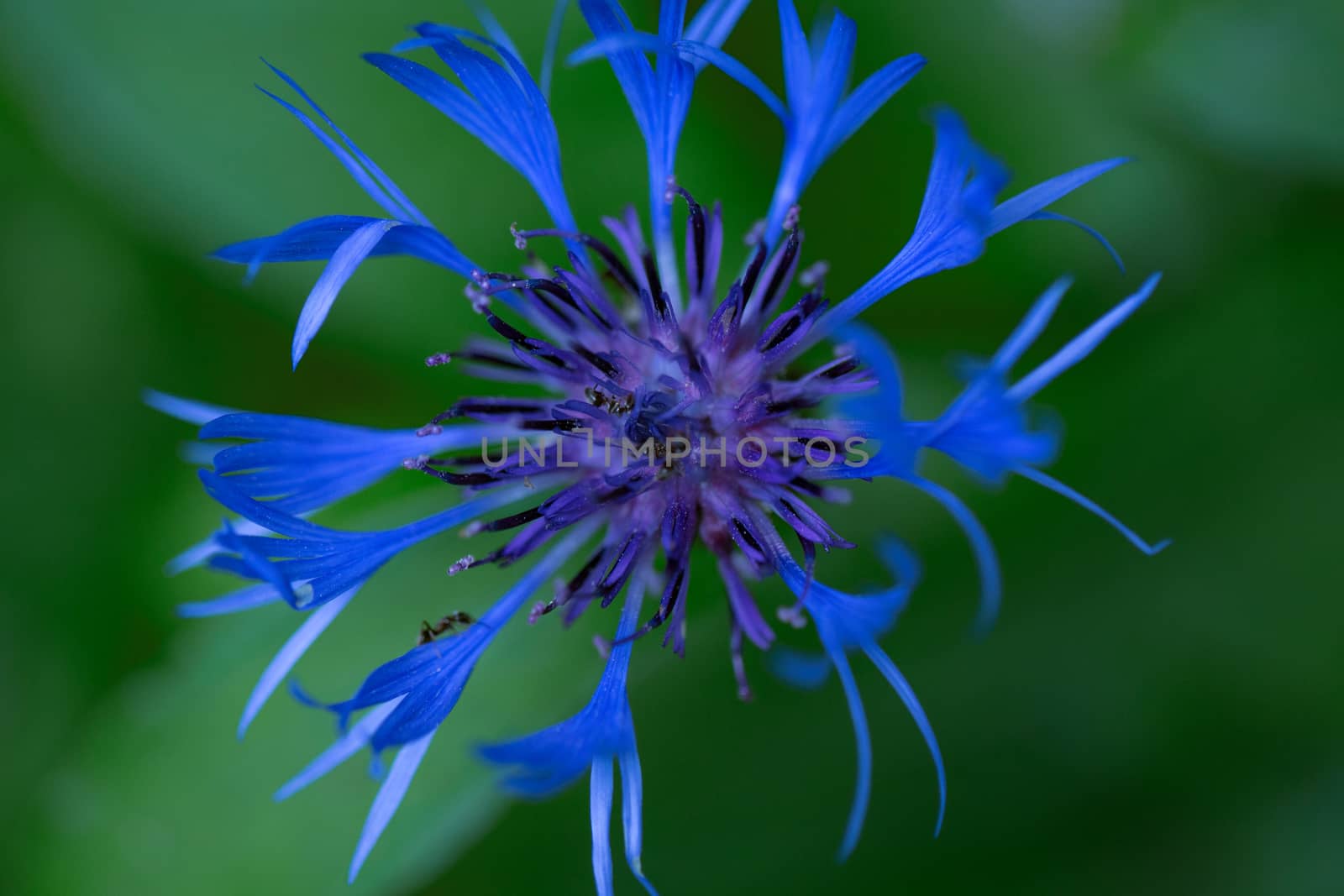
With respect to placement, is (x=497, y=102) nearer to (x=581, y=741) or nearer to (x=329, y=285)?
(x=329, y=285)

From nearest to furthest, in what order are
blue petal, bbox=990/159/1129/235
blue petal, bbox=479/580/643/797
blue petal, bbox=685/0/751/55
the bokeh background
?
blue petal, bbox=479/580/643/797 → blue petal, bbox=990/159/1129/235 → blue petal, bbox=685/0/751/55 → the bokeh background

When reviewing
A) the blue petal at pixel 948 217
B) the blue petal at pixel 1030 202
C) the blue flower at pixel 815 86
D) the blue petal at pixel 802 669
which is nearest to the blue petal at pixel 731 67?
the blue flower at pixel 815 86

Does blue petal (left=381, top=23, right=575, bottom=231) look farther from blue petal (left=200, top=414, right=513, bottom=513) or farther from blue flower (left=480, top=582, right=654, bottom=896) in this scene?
blue flower (left=480, top=582, right=654, bottom=896)

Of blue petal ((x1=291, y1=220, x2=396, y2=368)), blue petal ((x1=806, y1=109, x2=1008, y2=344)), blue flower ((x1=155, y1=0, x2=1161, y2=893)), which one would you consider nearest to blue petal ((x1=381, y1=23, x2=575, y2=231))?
blue flower ((x1=155, y1=0, x2=1161, y2=893))

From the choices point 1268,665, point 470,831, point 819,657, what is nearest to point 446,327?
point 470,831

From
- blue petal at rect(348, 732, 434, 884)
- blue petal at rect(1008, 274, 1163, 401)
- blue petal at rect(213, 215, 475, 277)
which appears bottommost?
blue petal at rect(348, 732, 434, 884)

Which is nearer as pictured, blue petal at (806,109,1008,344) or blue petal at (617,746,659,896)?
blue petal at (806,109,1008,344)

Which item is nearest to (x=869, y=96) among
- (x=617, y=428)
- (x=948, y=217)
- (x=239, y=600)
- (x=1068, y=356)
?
(x=948, y=217)
